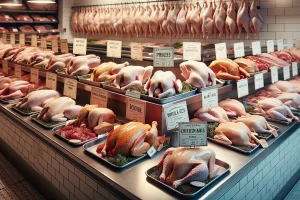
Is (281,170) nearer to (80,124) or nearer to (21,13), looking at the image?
(80,124)

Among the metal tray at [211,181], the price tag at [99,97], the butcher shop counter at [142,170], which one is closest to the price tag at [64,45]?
the price tag at [99,97]

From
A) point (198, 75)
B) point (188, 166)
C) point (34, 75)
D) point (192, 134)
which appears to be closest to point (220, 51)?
point (198, 75)

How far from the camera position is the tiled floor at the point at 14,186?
2.87 meters

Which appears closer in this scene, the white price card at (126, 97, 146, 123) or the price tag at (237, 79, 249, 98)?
the white price card at (126, 97, 146, 123)

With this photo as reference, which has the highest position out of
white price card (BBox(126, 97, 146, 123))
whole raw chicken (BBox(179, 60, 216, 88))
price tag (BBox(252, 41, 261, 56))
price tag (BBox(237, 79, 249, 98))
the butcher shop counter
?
price tag (BBox(252, 41, 261, 56))

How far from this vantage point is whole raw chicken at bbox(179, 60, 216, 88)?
2.44 metres

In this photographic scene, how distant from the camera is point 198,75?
2465 mm

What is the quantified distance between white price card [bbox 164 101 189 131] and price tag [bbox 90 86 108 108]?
2.46 ft

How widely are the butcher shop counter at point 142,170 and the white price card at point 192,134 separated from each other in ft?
0.82

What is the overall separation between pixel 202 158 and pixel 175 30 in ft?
16.9

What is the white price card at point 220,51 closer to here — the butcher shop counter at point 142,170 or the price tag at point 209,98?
the price tag at point 209,98

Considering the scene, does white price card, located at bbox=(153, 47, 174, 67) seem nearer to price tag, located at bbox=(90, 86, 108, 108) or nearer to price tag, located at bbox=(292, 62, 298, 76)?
price tag, located at bbox=(90, 86, 108, 108)

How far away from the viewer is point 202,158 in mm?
1733

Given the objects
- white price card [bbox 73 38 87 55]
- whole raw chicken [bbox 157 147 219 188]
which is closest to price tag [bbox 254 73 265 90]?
whole raw chicken [bbox 157 147 219 188]
